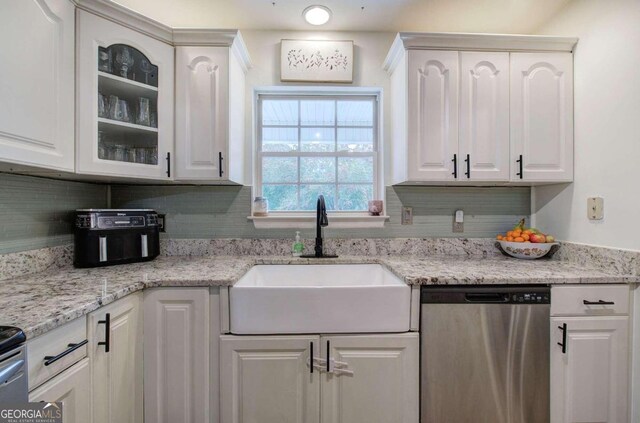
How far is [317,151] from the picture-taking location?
2174 mm

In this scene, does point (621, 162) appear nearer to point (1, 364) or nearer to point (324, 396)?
point (324, 396)

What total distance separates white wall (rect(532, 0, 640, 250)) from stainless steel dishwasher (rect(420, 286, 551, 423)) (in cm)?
57

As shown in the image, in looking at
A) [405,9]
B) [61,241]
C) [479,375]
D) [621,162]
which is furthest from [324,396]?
[405,9]

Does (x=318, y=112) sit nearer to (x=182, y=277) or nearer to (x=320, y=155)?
(x=320, y=155)

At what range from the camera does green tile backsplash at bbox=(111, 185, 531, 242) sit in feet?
6.57

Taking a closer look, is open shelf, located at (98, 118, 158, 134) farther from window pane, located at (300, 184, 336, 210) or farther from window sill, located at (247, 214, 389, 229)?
window pane, located at (300, 184, 336, 210)

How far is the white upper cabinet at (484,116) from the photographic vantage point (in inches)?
67.8

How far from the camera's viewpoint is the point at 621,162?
1451mm

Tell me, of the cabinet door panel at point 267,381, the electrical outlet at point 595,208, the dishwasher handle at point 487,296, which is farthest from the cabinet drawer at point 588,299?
the cabinet door panel at point 267,381

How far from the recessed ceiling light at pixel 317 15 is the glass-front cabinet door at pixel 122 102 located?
Answer: 33.6 inches

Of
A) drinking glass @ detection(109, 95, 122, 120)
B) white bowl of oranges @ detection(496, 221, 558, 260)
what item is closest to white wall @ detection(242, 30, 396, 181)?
drinking glass @ detection(109, 95, 122, 120)

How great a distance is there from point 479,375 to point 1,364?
167 cm

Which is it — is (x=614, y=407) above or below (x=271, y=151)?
below

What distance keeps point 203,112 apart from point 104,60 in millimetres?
508
